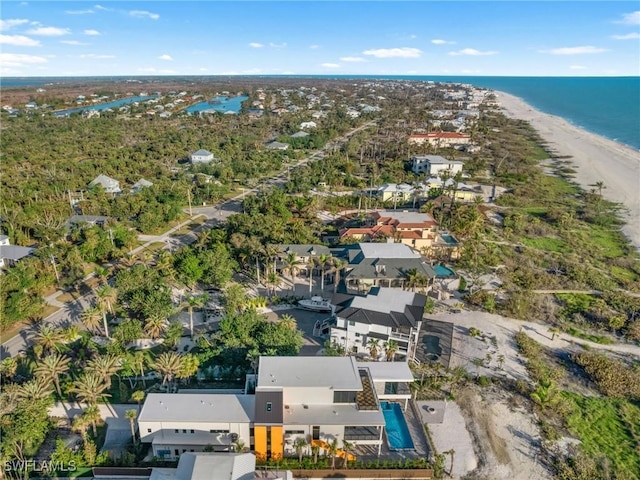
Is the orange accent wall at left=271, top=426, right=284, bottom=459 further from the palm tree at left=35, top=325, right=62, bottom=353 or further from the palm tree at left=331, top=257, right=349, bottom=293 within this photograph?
the palm tree at left=331, top=257, right=349, bottom=293

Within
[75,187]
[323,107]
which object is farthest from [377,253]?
[323,107]

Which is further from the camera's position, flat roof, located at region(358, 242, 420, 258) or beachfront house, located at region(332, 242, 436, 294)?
flat roof, located at region(358, 242, 420, 258)

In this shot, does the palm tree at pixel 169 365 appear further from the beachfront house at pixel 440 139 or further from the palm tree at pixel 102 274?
the beachfront house at pixel 440 139

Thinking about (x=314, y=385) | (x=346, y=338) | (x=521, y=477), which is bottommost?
(x=521, y=477)

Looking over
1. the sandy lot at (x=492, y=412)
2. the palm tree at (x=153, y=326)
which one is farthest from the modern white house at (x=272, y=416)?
the palm tree at (x=153, y=326)

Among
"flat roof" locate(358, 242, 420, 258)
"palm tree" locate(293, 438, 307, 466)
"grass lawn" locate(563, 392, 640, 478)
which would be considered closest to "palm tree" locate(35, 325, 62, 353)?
"palm tree" locate(293, 438, 307, 466)

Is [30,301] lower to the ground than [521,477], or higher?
higher

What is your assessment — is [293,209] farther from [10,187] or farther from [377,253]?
[10,187]
